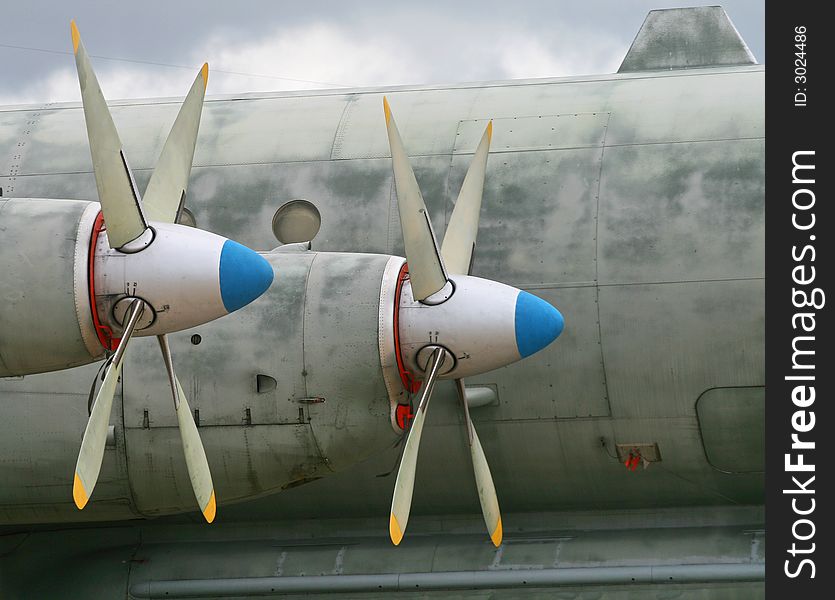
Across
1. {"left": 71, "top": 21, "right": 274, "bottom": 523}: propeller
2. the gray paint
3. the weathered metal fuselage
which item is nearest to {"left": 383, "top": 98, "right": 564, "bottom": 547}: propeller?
the weathered metal fuselage

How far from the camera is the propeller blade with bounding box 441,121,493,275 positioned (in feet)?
39.1

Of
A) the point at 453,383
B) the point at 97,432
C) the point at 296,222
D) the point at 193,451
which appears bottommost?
the point at 193,451

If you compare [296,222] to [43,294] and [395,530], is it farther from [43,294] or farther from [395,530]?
[395,530]

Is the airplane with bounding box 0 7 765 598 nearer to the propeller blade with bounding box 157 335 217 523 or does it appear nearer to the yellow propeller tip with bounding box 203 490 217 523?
the propeller blade with bounding box 157 335 217 523

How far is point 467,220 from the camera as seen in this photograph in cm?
1205

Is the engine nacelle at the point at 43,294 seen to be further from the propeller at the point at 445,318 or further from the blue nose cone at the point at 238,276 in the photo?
the propeller at the point at 445,318

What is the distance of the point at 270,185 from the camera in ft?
45.4

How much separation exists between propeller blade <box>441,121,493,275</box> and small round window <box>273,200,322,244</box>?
2081 millimetres

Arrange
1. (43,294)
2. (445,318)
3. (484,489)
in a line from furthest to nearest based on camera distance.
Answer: (484,489), (445,318), (43,294)

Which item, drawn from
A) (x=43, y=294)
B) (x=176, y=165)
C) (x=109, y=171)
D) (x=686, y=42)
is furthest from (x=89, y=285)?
(x=686, y=42)

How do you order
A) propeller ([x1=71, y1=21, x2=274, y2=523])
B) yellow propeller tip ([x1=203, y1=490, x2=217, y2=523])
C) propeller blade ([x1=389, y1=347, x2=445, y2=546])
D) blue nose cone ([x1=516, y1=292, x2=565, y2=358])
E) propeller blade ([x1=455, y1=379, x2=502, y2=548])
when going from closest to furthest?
propeller ([x1=71, y1=21, x2=274, y2=523])
propeller blade ([x1=389, y1=347, x2=445, y2=546])
yellow propeller tip ([x1=203, y1=490, x2=217, y2=523])
blue nose cone ([x1=516, y1=292, x2=565, y2=358])
propeller blade ([x1=455, y1=379, x2=502, y2=548])

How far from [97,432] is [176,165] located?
2679 millimetres
